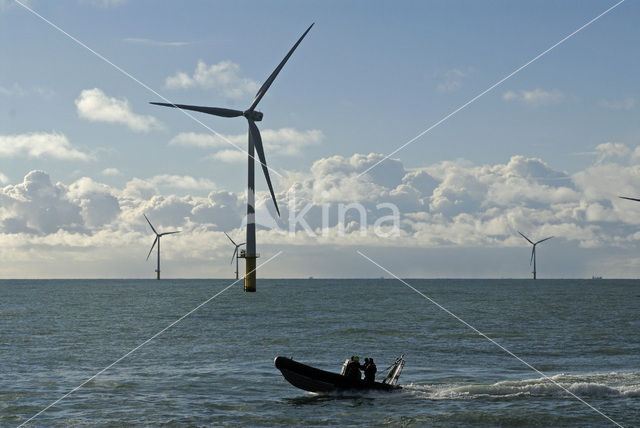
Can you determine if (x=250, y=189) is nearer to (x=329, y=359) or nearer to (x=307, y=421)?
(x=329, y=359)

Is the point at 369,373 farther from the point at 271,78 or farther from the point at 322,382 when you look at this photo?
the point at 271,78

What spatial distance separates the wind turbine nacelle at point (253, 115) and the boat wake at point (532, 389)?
7996cm

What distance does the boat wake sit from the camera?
130ft

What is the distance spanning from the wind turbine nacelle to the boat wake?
262 feet

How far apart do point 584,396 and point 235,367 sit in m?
24.1

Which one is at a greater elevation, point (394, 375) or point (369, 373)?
point (369, 373)

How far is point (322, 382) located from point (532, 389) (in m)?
12.9

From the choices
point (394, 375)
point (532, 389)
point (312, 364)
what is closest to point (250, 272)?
point (312, 364)

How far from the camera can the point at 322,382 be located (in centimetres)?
4006

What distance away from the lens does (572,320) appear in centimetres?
9738

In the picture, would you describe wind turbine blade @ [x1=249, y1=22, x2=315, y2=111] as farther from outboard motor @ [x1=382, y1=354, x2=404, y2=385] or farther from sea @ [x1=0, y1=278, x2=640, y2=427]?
outboard motor @ [x1=382, y1=354, x2=404, y2=385]

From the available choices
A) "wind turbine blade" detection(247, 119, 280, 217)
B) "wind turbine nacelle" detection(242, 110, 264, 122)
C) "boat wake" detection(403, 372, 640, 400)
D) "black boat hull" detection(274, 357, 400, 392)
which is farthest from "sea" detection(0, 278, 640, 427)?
"wind turbine nacelle" detection(242, 110, 264, 122)

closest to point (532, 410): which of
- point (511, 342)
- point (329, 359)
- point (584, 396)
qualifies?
point (584, 396)

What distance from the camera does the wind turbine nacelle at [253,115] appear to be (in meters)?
116
